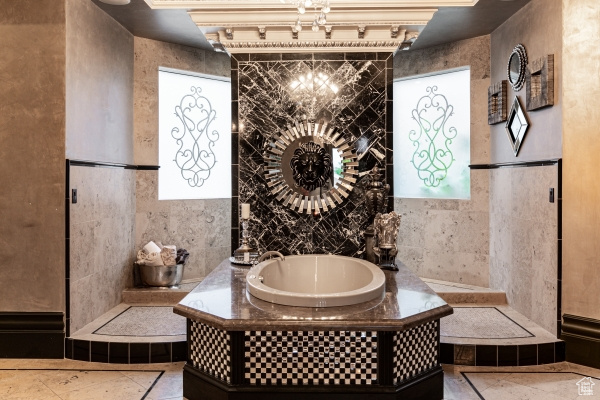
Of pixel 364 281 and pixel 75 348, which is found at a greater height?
pixel 364 281

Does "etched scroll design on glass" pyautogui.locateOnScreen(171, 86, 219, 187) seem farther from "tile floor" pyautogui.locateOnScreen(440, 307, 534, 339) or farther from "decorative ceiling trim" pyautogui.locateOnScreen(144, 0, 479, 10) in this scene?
"tile floor" pyautogui.locateOnScreen(440, 307, 534, 339)

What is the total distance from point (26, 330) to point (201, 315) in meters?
1.58

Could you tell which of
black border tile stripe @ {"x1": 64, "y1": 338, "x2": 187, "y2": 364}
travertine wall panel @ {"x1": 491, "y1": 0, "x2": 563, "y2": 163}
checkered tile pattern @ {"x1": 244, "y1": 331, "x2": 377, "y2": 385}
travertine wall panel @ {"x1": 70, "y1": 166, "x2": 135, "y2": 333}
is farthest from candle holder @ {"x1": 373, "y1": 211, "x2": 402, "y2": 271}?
travertine wall panel @ {"x1": 70, "y1": 166, "x2": 135, "y2": 333}

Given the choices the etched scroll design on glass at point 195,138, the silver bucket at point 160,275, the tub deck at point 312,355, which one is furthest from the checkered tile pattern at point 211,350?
the etched scroll design on glass at point 195,138

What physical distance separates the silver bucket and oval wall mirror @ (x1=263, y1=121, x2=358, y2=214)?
1.25 m

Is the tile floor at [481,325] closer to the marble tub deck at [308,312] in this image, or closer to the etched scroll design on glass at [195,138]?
the marble tub deck at [308,312]

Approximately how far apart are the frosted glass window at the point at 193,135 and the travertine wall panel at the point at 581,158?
3.50m

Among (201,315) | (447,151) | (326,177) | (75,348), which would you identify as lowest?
(75,348)

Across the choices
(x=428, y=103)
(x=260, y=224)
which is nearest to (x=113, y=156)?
(x=260, y=224)

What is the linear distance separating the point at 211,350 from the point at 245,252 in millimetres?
1450

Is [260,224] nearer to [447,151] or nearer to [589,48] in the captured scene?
[447,151]

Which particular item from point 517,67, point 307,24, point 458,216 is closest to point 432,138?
point 458,216

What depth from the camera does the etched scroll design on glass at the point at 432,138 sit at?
16.8 ft

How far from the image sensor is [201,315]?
8.78ft
